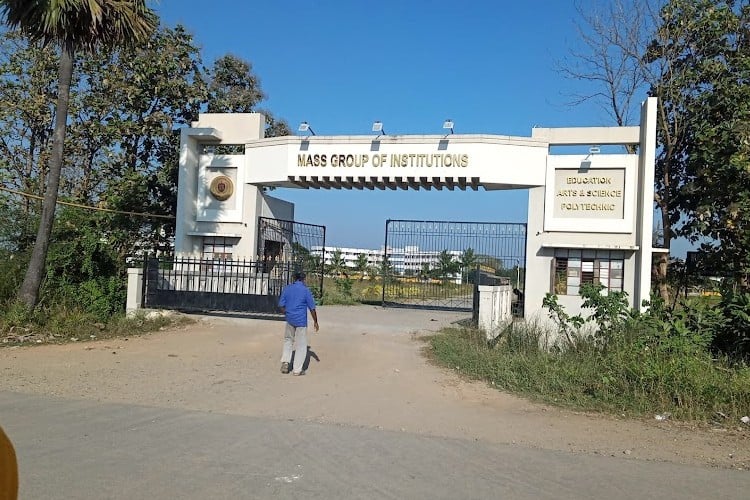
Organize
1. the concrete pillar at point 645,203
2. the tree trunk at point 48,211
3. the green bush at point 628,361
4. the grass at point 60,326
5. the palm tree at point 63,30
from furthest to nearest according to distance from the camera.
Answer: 1. the concrete pillar at point 645,203
2. the tree trunk at point 48,211
3. the grass at point 60,326
4. the palm tree at point 63,30
5. the green bush at point 628,361

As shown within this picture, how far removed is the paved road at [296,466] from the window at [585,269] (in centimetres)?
1113

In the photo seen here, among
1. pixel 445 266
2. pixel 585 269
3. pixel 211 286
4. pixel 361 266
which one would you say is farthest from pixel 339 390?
pixel 361 266

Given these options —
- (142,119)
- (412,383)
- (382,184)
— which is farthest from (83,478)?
(142,119)

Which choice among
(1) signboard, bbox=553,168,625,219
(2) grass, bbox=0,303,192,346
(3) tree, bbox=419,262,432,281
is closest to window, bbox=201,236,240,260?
(2) grass, bbox=0,303,192,346

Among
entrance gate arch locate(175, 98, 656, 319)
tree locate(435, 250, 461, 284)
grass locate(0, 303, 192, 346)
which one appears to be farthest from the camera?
tree locate(435, 250, 461, 284)

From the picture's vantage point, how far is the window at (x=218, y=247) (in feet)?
62.7

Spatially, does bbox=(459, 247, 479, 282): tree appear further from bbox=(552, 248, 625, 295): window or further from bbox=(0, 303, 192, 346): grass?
bbox=(0, 303, 192, 346): grass

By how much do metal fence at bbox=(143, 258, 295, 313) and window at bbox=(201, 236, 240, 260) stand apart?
207 cm

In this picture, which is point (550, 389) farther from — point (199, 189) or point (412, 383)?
point (199, 189)

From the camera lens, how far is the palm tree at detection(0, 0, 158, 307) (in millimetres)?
12172

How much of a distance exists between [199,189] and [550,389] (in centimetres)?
1334

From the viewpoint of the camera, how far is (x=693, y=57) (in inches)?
835

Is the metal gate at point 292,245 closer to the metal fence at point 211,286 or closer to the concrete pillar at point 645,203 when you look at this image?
the metal fence at point 211,286

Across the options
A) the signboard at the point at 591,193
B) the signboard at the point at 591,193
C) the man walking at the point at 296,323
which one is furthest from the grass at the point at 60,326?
the signboard at the point at 591,193
